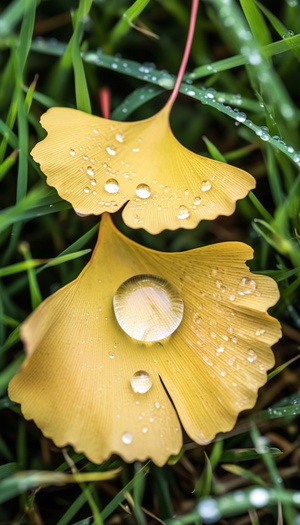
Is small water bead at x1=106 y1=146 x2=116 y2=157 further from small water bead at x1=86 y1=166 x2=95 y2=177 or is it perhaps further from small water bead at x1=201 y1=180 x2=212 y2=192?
small water bead at x1=201 y1=180 x2=212 y2=192

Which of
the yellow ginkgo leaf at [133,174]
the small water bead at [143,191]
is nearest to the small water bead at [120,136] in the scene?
the yellow ginkgo leaf at [133,174]

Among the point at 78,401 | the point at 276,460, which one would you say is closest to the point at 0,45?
the point at 78,401

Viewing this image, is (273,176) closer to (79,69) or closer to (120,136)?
(120,136)

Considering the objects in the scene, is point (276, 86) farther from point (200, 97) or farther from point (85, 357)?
point (85, 357)

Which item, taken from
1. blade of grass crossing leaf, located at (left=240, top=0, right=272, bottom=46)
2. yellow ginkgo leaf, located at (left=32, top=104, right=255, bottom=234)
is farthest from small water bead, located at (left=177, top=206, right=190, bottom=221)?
blade of grass crossing leaf, located at (left=240, top=0, right=272, bottom=46)

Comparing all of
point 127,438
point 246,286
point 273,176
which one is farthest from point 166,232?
point 127,438

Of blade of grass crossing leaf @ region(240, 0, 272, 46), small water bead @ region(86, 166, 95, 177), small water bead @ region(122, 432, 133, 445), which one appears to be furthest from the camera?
blade of grass crossing leaf @ region(240, 0, 272, 46)
